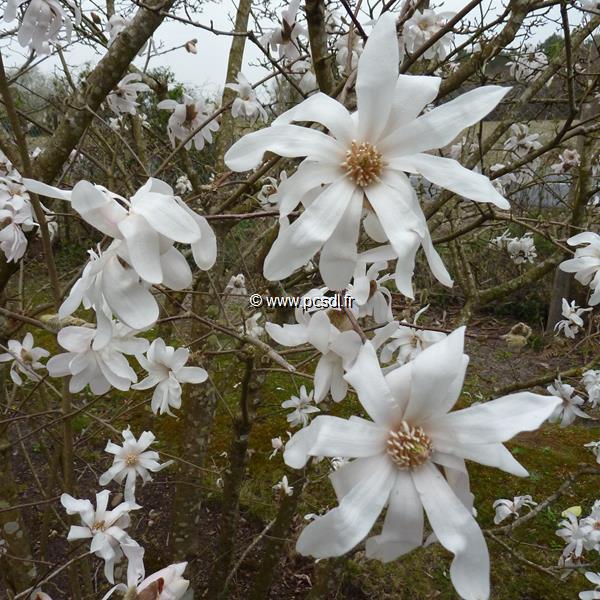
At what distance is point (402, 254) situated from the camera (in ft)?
2.02

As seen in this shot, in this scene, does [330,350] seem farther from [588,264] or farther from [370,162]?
[588,264]

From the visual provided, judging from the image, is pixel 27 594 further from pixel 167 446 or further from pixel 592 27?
pixel 592 27

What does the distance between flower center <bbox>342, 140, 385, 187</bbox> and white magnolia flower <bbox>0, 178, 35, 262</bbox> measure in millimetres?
926

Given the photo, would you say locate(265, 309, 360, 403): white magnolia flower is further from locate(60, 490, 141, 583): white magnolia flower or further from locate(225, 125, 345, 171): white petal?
locate(60, 490, 141, 583): white magnolia flower

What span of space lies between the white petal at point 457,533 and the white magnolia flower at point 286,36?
4.82ft

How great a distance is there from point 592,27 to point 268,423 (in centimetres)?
289

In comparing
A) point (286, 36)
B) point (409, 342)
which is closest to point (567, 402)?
point (409, 342)

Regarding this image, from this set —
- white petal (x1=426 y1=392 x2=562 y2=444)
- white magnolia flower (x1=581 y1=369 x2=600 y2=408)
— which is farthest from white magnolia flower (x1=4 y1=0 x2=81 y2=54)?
white magnolia flower (x1=581 y1=369 x2=600 y2=408)

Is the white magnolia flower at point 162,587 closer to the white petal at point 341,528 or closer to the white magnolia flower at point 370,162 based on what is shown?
the white petal at point 341,528

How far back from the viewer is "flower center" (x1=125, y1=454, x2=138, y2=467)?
1.80 m

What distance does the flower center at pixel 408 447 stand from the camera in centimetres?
62

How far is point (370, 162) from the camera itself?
70 centimetres

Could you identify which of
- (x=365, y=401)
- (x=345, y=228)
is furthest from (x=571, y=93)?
(x=365, y=401)

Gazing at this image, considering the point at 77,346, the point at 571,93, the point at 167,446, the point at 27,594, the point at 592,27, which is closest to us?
the point at 77,346
